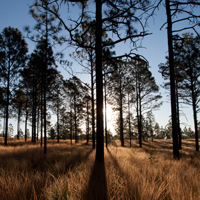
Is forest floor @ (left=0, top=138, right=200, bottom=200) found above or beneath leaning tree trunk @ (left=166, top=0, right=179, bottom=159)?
beneath

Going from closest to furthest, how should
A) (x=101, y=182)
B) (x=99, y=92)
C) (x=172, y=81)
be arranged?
(x=101, y=182) < (x=99, y=92) < (x=172, y=81)

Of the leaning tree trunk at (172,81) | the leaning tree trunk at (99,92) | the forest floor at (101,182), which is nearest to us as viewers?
the forest floor at (101,182)

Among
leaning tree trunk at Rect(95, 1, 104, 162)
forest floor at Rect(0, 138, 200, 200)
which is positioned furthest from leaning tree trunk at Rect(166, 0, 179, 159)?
leaning tree trunk at Rect(95, 1, 104, 162)

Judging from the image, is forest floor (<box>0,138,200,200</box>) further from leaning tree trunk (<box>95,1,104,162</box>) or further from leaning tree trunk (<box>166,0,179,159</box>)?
leaning tree trunk (<box>166,0,179,159</box>)

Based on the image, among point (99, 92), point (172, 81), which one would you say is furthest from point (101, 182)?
point (172, 81)

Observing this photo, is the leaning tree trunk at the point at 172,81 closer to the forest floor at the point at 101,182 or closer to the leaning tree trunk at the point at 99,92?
the forest floor at the point at 101,182

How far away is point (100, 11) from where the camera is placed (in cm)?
586

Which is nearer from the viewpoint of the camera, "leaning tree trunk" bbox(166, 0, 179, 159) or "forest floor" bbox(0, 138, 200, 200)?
"forest floor" bbox(0, 138, 200, 200)

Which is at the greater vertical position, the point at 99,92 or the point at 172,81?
the point at 172,81

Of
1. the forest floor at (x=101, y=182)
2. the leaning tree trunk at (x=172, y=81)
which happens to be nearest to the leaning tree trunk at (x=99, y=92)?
the forest floor at (x=101, y=182)

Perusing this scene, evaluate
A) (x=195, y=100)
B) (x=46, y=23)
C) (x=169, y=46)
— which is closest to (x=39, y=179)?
(x=169, y=46)

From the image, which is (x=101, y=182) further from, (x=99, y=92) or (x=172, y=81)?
(x=172, y=81)

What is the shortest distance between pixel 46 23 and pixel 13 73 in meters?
7.73

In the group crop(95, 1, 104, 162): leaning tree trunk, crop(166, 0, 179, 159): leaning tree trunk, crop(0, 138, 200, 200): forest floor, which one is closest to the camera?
crop(0, 138, 200, 200): forest floor
